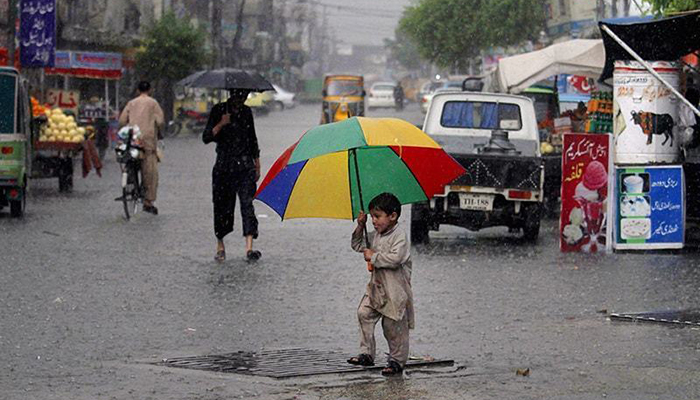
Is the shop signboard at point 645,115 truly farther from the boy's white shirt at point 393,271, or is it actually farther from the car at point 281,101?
the car at point 281,101

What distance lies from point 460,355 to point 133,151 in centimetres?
1138

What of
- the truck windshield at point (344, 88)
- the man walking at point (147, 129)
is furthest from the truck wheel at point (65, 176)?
the truck windshield at point (344, 88)

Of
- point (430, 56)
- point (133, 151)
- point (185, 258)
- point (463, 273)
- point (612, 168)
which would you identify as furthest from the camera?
point (430, 56)

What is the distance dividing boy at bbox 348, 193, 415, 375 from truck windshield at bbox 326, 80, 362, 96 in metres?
48.9

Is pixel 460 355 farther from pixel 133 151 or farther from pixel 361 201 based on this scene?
pixel 133 151

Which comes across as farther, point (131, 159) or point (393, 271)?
point (131, 159)

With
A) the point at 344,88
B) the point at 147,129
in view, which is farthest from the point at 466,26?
the point at 147,129

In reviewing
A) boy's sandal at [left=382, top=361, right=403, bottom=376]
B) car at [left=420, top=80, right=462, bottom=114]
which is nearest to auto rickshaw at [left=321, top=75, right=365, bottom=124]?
car at [left=420, top=80, right=462, bottom=114]

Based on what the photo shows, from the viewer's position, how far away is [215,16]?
71.5m

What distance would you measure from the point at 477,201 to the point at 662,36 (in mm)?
2723

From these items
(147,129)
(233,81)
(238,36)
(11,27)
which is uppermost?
(238,36)

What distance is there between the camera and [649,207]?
15.7m

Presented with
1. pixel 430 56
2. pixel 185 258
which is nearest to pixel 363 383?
pixel 185 258

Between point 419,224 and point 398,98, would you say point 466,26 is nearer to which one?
point 398,98
